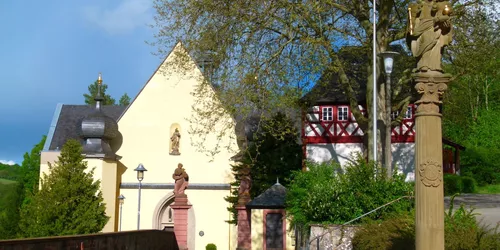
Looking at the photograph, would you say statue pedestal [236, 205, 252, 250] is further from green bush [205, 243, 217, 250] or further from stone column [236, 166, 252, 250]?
green bush [205, 243, 217, 250]

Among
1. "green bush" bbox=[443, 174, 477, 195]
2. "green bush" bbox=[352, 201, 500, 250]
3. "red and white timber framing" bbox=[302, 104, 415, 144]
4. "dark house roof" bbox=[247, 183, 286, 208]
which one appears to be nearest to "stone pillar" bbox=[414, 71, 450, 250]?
"green bush" bbox=[352, 201, 500, 250]

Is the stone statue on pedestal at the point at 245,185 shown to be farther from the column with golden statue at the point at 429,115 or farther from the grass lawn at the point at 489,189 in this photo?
the column with golden statue at the point at 429,115

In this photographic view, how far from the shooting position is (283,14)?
18.7 metres

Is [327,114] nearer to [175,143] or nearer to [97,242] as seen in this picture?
[175,143]

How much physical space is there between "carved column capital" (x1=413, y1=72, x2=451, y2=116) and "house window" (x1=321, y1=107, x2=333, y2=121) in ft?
68.6

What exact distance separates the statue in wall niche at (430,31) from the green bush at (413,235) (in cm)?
268

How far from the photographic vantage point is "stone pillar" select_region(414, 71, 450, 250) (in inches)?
313

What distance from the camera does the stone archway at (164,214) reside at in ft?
119

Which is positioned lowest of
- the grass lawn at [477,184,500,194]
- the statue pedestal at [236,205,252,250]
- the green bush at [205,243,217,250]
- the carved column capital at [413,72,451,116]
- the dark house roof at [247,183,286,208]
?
the green bush at [205,243,217,250]

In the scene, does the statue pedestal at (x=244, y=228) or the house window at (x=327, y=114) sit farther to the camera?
the statue pedestal at (x=244, y=228)

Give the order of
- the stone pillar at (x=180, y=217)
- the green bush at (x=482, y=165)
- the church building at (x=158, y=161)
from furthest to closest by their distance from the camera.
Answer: the green bush at (x=482, y=165)
the church building at (x=158, y=161)
the stone pillar at (x=180, y=217)

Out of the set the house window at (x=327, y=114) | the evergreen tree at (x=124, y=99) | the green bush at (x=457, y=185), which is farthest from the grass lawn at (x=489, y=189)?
the evergreen tree at (x=124, y=99)

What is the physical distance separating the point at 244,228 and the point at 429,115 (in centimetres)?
2412

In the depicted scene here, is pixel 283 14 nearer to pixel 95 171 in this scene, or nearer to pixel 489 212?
pixel 489 212
